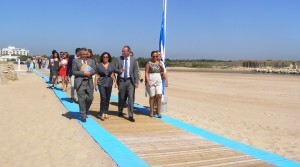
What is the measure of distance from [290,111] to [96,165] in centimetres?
882

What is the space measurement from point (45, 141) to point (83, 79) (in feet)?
5.79

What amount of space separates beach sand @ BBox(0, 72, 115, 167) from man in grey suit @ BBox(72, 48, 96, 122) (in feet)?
1.71

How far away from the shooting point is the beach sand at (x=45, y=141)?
5.06m

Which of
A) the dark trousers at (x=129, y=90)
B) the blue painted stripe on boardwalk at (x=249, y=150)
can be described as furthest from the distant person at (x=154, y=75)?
the blue painted stripe on boardwalk at (x=249, y=150)

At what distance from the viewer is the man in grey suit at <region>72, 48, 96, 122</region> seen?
24.3 feet

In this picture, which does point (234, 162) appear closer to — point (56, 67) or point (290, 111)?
point (290, 111)

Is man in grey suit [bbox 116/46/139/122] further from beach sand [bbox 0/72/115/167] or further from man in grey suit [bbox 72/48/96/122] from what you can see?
beach sand [bbox 0/72/115/167]

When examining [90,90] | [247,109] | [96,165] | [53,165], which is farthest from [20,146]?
[247,109]

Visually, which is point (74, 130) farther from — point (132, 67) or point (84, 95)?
point (132, 67)

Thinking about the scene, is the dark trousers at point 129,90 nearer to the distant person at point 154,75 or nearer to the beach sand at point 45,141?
the distant person at point 154,75

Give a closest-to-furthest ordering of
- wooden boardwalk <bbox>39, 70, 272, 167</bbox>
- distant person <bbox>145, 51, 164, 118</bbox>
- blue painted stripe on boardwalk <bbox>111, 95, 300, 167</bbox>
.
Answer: wooden boardwalk <bbox>39, 70, 272, 167</bbox> → blue painted stripe on boardwalk <bbox>111, 95, 300, 167</bbox> → distant person <bbox>145, 51, 164, 118</bbox>

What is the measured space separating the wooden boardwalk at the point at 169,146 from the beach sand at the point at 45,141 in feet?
1.99

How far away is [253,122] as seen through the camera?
9289 mm

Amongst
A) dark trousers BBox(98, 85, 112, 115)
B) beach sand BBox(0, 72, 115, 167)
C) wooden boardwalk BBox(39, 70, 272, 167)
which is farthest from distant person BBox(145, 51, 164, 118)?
beach sand BBox(0, 72, 115, 167)
